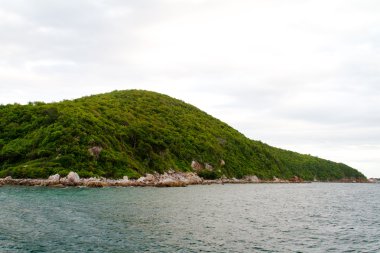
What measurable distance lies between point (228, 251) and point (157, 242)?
693cm

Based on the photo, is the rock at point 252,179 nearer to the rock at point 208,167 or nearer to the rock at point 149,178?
the rock at point 208,167

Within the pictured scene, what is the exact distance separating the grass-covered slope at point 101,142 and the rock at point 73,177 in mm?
2573

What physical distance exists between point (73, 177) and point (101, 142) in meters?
26.2

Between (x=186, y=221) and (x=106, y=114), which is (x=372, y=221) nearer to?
(x=186, y=221)

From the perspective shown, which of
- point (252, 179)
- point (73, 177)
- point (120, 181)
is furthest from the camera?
point (252, 179)

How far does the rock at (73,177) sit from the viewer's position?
101 meters

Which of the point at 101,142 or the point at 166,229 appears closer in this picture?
the point at 166,229

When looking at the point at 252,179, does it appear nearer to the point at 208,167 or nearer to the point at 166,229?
the point at 208,167

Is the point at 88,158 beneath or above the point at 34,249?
above

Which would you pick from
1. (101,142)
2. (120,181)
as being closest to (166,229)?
(120,181)

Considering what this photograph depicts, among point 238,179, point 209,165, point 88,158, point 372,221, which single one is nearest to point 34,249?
point 372,221

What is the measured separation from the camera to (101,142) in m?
127

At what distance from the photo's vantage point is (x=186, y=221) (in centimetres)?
4944

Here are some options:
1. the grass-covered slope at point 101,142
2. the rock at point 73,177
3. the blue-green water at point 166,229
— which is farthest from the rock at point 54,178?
the blue-green water at point 166,229
